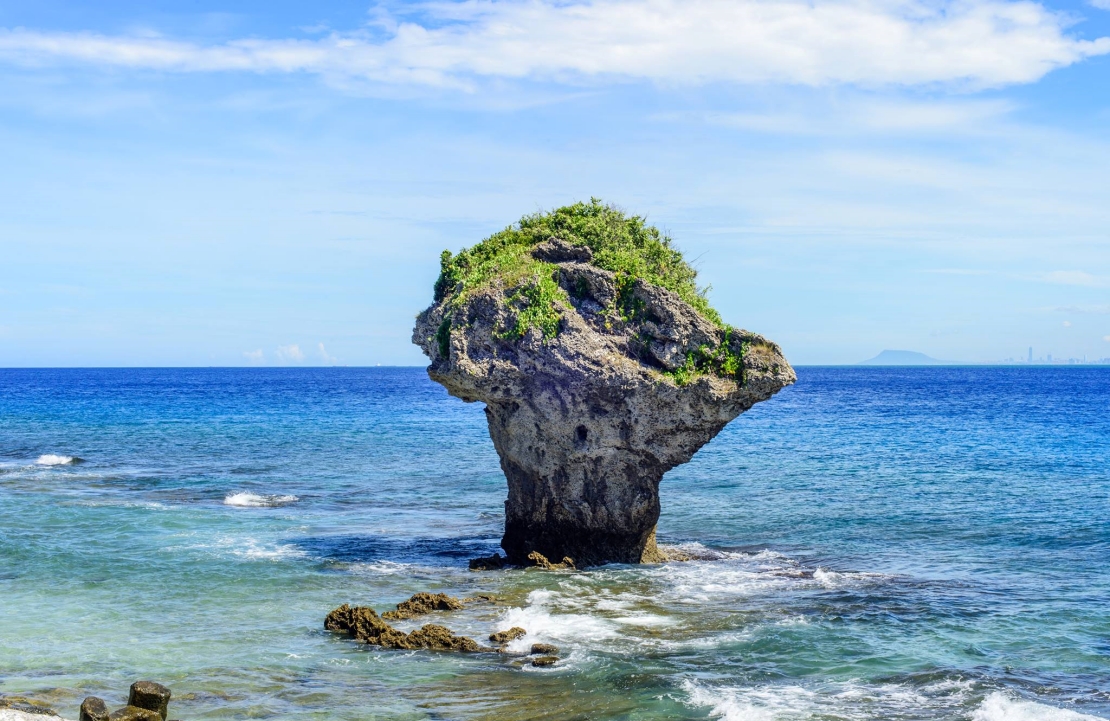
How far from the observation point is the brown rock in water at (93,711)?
11938 millimetres

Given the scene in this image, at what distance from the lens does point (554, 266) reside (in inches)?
893

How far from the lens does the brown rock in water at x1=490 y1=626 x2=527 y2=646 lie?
1667cm

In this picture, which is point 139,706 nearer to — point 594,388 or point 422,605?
point 422,605

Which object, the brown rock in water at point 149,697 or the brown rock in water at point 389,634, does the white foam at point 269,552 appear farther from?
the brown rock in water at point 149,697

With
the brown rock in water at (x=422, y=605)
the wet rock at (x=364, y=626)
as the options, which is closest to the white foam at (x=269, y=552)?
the brown rock in water at (x=422, y=605)

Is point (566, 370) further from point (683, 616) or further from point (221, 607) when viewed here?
point (221, 607)

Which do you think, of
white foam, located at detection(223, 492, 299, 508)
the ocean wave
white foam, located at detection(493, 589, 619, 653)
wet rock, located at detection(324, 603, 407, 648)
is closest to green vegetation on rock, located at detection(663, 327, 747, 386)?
white foam, located at detection(493, 589, 619, 653)

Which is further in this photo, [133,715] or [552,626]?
[552,626]

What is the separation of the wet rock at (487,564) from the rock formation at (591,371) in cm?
62

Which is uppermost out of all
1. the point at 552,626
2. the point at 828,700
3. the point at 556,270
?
the point at 556,270

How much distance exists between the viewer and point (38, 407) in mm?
82000

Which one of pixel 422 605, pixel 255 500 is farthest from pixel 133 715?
pixel 255 500

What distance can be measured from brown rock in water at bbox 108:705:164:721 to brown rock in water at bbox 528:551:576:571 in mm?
10966

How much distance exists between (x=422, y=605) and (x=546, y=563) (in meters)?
4.53
